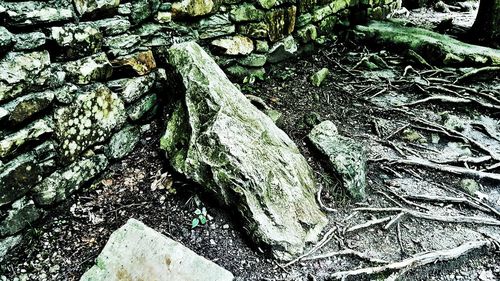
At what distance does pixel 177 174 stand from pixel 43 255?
0.89m

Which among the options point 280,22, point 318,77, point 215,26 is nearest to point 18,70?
point 215,26

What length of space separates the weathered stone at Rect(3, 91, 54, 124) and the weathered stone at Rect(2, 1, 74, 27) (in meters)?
0.36

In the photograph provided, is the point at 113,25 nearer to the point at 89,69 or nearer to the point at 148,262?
the point at 89,69

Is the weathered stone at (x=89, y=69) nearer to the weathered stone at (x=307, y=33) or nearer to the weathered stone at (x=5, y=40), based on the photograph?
the weathered stone at (x=5, y=40)

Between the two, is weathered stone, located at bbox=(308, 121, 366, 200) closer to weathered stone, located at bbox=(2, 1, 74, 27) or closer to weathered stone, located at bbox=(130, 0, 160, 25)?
weathered stone, located at bbox=(130, 0, 160, 25)

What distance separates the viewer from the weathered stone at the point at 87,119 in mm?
2236

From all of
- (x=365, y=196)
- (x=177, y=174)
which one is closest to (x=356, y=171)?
(x=365, y=196)

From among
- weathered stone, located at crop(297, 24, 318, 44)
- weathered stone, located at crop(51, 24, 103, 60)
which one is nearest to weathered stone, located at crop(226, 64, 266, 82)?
weathered stone, located at crop(297, 24, 318, 44)

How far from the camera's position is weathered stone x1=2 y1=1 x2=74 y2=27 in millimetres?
1897

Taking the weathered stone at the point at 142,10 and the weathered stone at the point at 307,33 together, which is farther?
the weathered stone at the point at 307,33

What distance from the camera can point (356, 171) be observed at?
8.95 feet

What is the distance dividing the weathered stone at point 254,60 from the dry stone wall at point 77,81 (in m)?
0.20

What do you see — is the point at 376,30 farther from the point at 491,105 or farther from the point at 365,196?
the point at 365,196

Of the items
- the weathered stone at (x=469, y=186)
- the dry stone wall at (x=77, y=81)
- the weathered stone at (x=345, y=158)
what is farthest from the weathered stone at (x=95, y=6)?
the weathered stone at (x=469, y=186)
